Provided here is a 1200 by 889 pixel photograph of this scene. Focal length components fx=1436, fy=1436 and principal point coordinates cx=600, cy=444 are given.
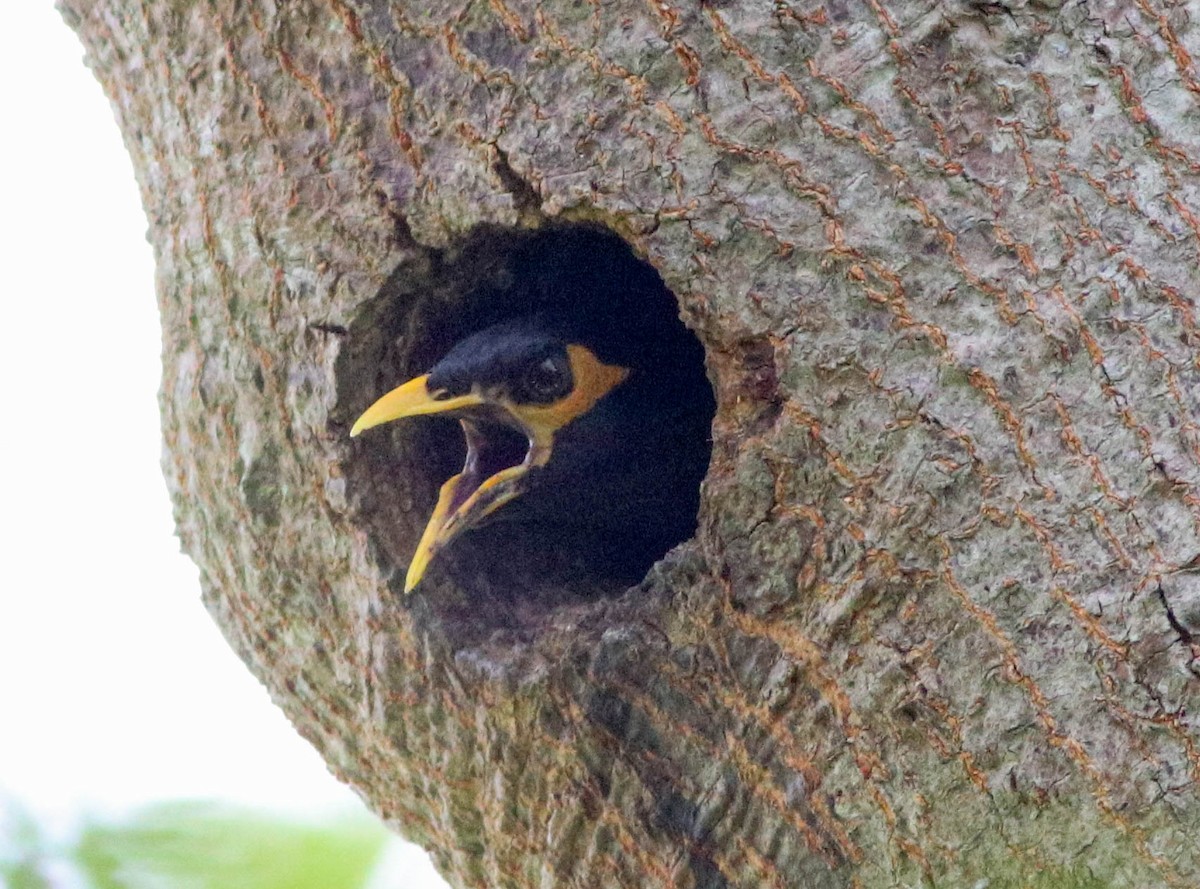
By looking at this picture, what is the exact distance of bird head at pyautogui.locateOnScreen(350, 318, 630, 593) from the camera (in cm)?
230

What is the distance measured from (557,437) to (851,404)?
897 mm

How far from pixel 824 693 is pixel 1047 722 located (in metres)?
0.29

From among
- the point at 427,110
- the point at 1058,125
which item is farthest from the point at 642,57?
the point at 1058,125

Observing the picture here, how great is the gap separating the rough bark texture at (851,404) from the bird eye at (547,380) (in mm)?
293

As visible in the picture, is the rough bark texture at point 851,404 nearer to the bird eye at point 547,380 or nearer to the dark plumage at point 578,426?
the dark plumage at point 578,426

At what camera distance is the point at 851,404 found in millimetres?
1878

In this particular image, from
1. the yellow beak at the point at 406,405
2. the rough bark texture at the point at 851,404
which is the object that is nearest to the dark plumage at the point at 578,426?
the yellow beak at the point at 406,405

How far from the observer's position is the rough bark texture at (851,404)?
178 cm

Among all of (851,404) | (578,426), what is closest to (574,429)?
(578,426)

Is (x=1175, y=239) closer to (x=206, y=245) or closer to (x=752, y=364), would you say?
(x=752, y=364)

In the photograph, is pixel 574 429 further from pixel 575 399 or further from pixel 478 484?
pixel 478 484

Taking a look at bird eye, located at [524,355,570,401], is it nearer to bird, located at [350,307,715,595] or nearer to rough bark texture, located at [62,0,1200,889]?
bird, located at [350,307,715,595]

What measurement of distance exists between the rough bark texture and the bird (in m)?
0.18

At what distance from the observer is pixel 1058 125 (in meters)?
1.89
